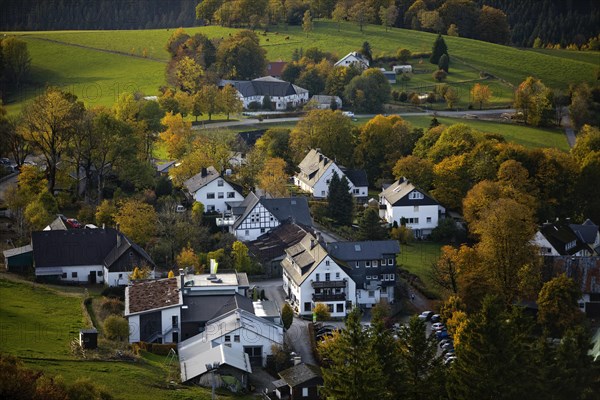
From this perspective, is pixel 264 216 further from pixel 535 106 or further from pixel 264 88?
pixel 535 106

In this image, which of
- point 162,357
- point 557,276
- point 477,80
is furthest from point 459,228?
point 477,80

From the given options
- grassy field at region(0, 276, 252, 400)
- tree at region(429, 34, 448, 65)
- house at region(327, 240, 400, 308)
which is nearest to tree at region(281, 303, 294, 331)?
house at region(327, 240, 400, 308)

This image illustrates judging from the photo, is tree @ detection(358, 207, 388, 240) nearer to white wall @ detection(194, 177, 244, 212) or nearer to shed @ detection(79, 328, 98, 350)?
white wall @ detection(194, 177, 244, 212)

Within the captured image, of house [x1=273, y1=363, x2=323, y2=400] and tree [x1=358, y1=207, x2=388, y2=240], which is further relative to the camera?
tree [x1=358, y1=207, x2=388, y2=240]

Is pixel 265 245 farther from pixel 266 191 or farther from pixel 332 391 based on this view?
pixel 332 391

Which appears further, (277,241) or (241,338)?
(277,241)

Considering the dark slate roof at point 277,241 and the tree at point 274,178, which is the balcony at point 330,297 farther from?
the tree at point 274,178

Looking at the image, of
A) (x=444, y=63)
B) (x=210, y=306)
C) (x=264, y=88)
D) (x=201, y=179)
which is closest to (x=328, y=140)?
(x=201, y=179)
